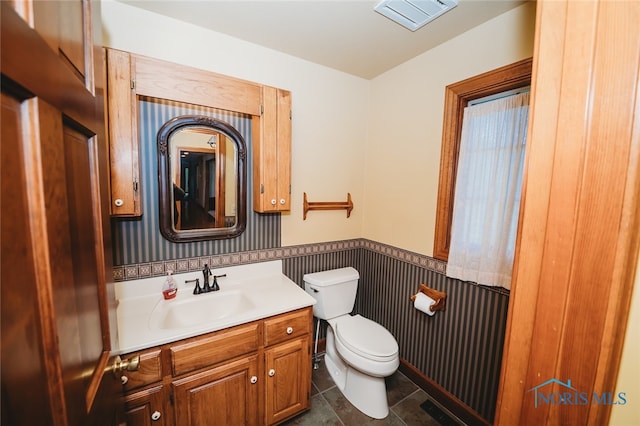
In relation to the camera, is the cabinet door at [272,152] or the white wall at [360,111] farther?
the cabinet door at [272,152]

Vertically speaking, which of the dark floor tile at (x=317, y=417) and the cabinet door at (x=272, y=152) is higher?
the cabinet door at (x=272, y=152)

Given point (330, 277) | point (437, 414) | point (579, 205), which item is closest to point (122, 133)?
point (330, 277)

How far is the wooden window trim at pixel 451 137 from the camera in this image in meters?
1.48

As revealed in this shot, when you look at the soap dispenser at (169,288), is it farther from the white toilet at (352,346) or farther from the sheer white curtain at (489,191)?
the sheer white curtain at (489,191)

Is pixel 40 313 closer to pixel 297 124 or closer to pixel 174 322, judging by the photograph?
pixel 174 322

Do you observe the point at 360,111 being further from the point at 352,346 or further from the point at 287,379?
the point at 287,379

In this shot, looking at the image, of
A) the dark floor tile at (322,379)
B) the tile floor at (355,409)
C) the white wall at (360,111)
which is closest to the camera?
the white wall at (360,111)

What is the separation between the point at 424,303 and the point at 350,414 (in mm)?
893

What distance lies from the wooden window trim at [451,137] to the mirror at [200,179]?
1.36m

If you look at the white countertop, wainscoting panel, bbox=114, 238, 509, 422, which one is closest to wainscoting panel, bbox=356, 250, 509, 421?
wainscoting panel, bbox=114, 238, 509, 422

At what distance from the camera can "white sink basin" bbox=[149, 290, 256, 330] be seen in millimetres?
1397

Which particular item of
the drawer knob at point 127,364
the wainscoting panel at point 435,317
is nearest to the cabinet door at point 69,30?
the drawer knob at point 127,364

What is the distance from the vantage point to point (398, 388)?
1.91m
